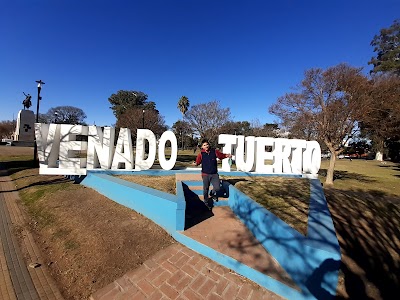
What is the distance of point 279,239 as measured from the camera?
13.0ft

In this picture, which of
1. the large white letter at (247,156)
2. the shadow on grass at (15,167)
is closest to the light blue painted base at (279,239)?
the large white letter at (247,156)

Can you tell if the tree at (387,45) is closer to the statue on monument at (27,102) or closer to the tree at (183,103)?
the tree at (183,103)

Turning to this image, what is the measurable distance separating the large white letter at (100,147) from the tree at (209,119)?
2486 centimetres

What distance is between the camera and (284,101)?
17.1m

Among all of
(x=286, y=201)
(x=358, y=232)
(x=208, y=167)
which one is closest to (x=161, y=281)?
(x=208, y=167)

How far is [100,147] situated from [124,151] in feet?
3.54

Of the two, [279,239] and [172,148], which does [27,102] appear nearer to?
[172,148]

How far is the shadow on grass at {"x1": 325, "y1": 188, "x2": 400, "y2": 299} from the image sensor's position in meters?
3.86

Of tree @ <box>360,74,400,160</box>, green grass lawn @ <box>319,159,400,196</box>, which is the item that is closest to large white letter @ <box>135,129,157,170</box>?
green grass lawn @ <box>319,159,400,196</box>

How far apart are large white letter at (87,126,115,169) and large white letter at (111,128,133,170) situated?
270 millimetres

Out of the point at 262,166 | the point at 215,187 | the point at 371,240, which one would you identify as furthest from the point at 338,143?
the point at 215,187

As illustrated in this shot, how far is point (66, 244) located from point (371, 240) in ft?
24.4

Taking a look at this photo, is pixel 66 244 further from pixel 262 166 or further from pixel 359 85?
pixel 359 85

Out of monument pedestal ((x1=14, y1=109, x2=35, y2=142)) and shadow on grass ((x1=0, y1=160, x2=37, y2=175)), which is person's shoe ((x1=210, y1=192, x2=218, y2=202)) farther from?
monument pedestal ((x1=14, y1=109, x2=35, y2=142))
